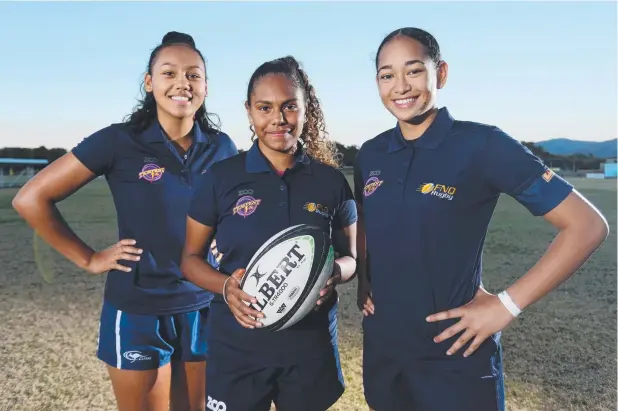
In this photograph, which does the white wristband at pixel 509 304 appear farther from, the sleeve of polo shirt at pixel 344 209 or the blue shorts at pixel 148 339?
the blue shorts at pixel 148 339

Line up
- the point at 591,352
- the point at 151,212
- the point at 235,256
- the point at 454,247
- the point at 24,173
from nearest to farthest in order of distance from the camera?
the point at 454,247
the point at 235,256
the point at 151,212
the point at 591,352
the point at 24,173

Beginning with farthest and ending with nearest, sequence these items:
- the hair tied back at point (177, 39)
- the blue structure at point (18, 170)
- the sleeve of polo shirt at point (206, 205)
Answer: the blue structure at point (18, 170) → the hair tied back at point (177, 39) → the sleeve of polo shirt at point (206, 205)

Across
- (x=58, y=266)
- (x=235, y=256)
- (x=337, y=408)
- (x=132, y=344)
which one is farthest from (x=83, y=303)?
(x=235, y=256)

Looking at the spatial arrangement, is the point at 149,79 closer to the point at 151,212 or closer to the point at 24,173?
the point at 151,212

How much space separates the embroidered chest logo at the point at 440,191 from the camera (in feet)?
7.01

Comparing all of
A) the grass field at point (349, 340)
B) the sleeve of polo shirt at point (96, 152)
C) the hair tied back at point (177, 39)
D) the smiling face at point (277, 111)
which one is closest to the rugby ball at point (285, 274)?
the smiling face at point (277, 111)

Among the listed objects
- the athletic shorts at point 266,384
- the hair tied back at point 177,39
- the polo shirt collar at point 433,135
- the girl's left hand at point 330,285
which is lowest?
the athletic shorts at point 266,384

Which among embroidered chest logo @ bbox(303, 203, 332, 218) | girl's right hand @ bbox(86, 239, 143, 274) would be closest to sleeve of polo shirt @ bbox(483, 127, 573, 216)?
embroidered chest logo @ bbox(303, 203, 332, 218)

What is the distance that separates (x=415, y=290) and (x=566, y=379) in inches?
120

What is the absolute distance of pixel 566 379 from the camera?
4469 mm

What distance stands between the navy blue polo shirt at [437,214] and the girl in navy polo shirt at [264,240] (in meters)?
→ 0.26

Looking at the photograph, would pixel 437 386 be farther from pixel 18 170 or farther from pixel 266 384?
pixel 18 170

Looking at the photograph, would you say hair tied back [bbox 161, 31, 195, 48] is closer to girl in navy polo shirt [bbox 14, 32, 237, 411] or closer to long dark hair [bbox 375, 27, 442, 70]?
girl in navy polo shirt [bbox 14, 32, 237, 411]

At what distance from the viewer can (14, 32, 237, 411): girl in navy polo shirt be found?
2668mm
